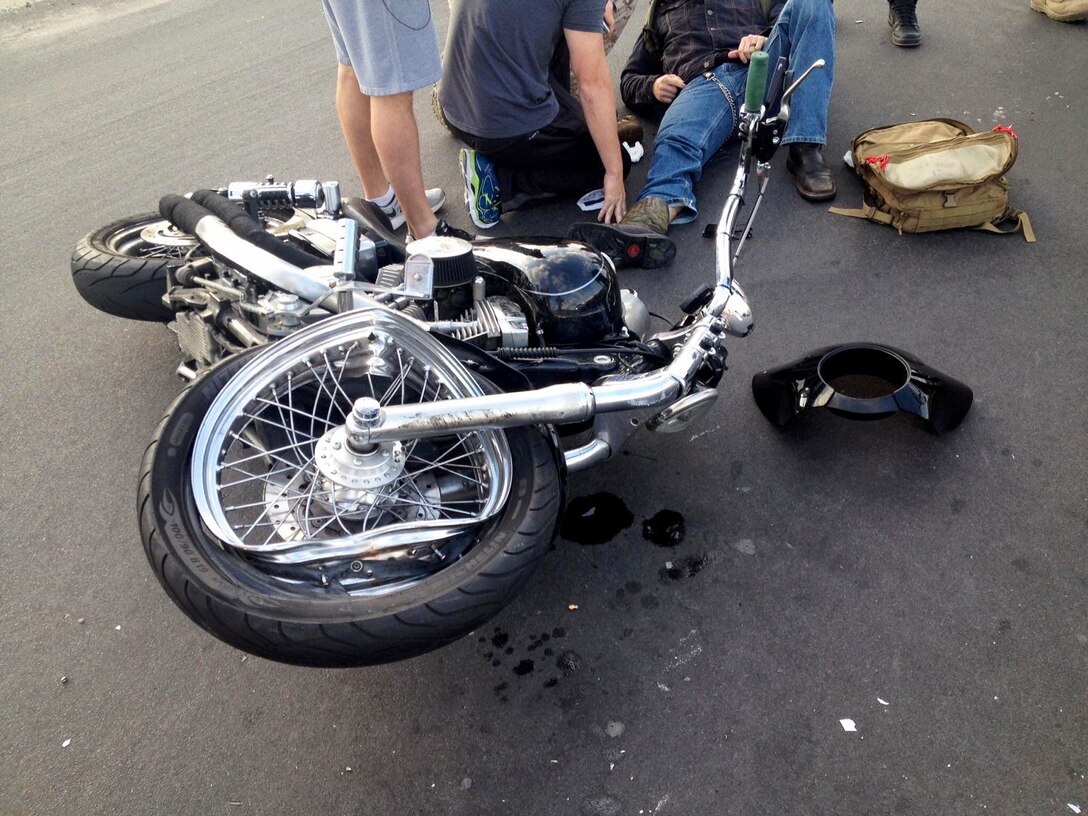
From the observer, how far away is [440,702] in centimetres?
190

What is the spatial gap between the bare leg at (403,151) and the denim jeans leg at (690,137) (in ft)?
3.26

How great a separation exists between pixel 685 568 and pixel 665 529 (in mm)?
140

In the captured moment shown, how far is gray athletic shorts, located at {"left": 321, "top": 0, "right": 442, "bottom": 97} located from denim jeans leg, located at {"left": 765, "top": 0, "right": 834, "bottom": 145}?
164 centimetres

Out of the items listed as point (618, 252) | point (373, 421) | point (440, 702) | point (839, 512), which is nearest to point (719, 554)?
point (839, 512)

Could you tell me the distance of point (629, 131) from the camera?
3871mm

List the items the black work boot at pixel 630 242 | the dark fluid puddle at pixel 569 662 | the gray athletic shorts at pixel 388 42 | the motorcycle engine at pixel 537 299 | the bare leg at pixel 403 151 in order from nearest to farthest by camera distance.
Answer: the dark fluid puddle at pixel 569 662
the motorcycle engine at pixel 537 299
the gray athletic shorts at pixel 388 42
the bare leg at pixel 403 151
the black work boot at pixel 630 242

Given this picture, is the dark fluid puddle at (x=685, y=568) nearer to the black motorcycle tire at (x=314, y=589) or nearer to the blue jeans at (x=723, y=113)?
the black motorcycle tire at (x=314, y=589)

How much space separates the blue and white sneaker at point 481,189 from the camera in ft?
11.4

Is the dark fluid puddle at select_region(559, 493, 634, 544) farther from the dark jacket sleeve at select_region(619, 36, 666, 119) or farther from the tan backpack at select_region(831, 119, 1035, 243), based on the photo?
the dark jacket sleeve at select_region(619, 36, 666, 119)

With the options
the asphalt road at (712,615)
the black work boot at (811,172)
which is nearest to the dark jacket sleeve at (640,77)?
the black work boot at (811,172)

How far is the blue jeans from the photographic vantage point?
3.54m

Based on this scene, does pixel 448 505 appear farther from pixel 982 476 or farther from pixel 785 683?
pixel 982 476

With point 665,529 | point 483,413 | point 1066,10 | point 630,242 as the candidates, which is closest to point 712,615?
point 665,529

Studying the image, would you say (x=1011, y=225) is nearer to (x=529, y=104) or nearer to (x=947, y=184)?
(x=947, y=184)
